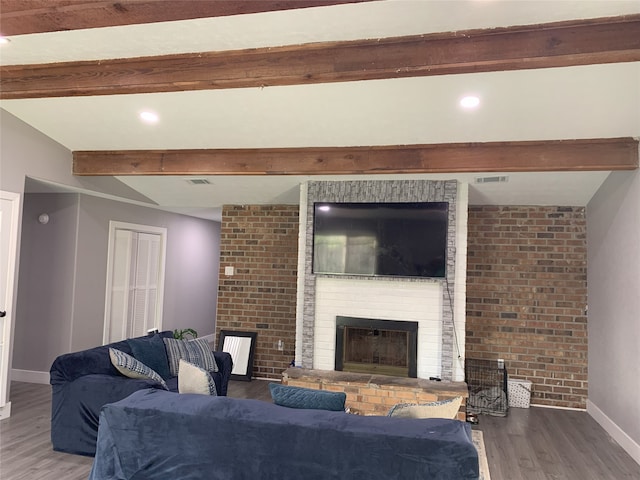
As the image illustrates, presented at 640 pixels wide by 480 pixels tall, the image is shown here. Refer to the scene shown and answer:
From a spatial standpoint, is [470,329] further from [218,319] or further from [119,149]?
[119,149]

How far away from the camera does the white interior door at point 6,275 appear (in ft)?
13.7

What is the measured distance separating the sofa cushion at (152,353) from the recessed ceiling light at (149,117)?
6.55ft

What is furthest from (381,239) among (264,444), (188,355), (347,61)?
(264,444)

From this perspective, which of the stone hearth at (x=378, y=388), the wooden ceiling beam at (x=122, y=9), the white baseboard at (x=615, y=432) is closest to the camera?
the wooden ceiling beam at (x=122, y=9)

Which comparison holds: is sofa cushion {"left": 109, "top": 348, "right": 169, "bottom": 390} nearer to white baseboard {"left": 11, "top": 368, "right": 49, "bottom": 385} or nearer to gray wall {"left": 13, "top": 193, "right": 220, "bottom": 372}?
gray wall {"left": 13, "top": 193, "right": 220, "bottom": 372}

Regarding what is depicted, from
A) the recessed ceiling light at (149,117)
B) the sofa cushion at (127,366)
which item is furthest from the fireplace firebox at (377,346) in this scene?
the recessed ceiling light at (149,117)

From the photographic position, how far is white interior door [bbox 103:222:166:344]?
6.05 meters

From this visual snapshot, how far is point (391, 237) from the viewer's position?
4.93 meters

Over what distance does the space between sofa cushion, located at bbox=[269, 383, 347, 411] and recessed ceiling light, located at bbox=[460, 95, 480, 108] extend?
7.44 ft

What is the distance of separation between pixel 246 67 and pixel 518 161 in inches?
99.7

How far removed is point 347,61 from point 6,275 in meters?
3.64

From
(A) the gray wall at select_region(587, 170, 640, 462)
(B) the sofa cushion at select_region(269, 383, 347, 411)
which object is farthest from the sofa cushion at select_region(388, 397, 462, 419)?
(A) the gray wall at select_region(587, 170, 640, 462)

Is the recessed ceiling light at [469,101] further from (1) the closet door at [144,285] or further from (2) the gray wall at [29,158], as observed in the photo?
(1) the closet door at [144,285]

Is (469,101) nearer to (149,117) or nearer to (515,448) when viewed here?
(149,117)
